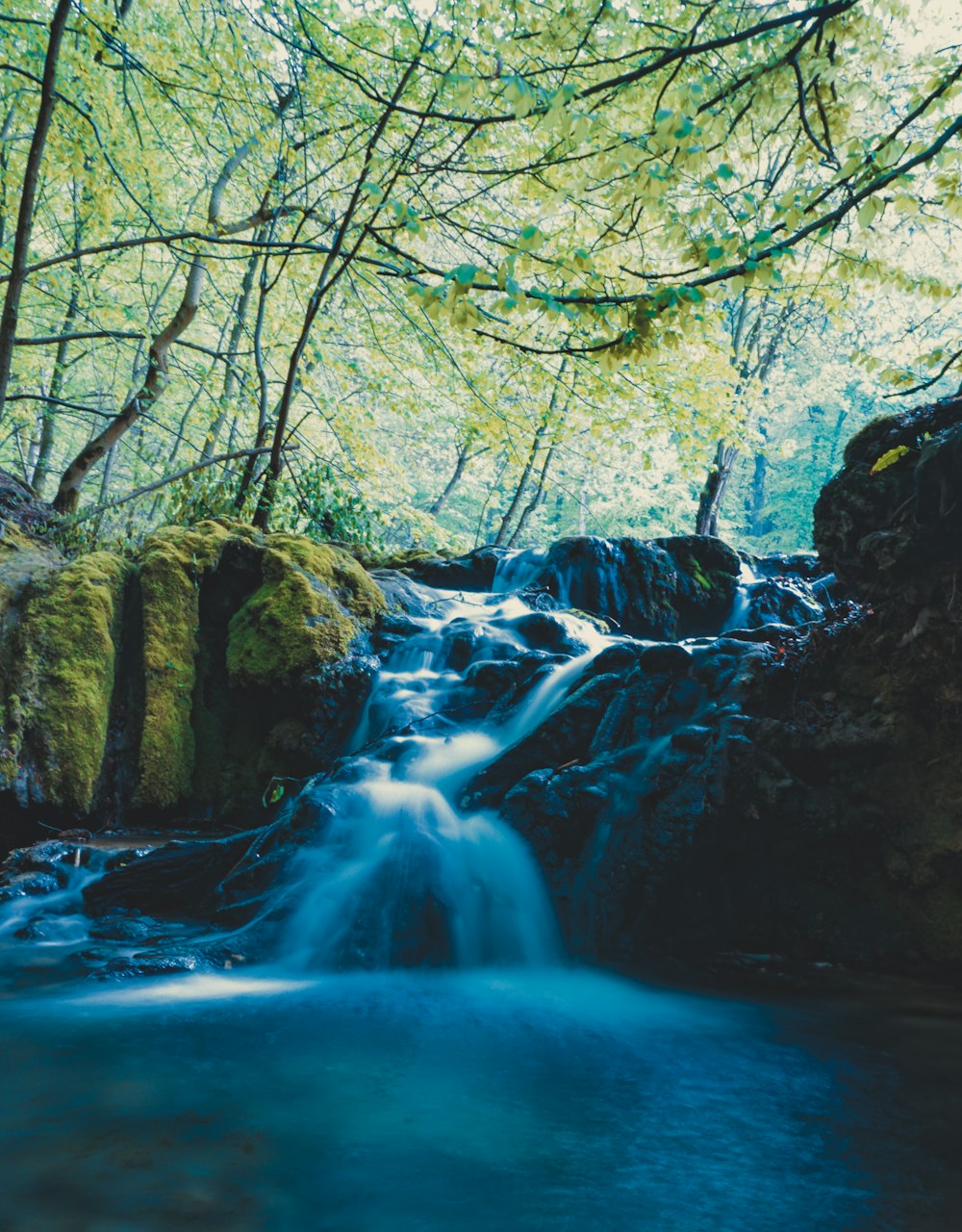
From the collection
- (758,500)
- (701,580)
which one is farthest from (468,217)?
(758,500)

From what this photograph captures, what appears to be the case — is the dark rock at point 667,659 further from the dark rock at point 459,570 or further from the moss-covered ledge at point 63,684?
the dark rock at point 459,570

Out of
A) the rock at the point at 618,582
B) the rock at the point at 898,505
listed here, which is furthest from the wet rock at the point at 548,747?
the rock at the point at 618,582

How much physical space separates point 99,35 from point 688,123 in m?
4.81

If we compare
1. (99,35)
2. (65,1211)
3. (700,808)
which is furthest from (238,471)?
(65,1211)

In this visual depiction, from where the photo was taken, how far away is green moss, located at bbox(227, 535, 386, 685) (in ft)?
23.3

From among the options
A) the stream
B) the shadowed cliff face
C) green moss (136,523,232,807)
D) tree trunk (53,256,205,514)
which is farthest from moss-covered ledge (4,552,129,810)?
tree trunk (53,256,205,514)

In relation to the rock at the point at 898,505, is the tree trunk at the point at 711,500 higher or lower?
higher

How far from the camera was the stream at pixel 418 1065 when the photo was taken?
2152 millimetres

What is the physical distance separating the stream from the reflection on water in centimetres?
1

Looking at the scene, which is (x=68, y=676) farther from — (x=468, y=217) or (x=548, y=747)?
(x=468, y=217)

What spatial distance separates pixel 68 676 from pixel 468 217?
6.90m

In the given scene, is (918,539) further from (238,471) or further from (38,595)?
(238,471)

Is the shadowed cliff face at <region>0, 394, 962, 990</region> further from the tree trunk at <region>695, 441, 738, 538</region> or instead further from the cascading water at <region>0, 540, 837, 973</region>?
the tree trunk at <region>695, 441, 738, 538</region>

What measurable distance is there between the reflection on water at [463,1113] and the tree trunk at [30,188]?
3.56 m
